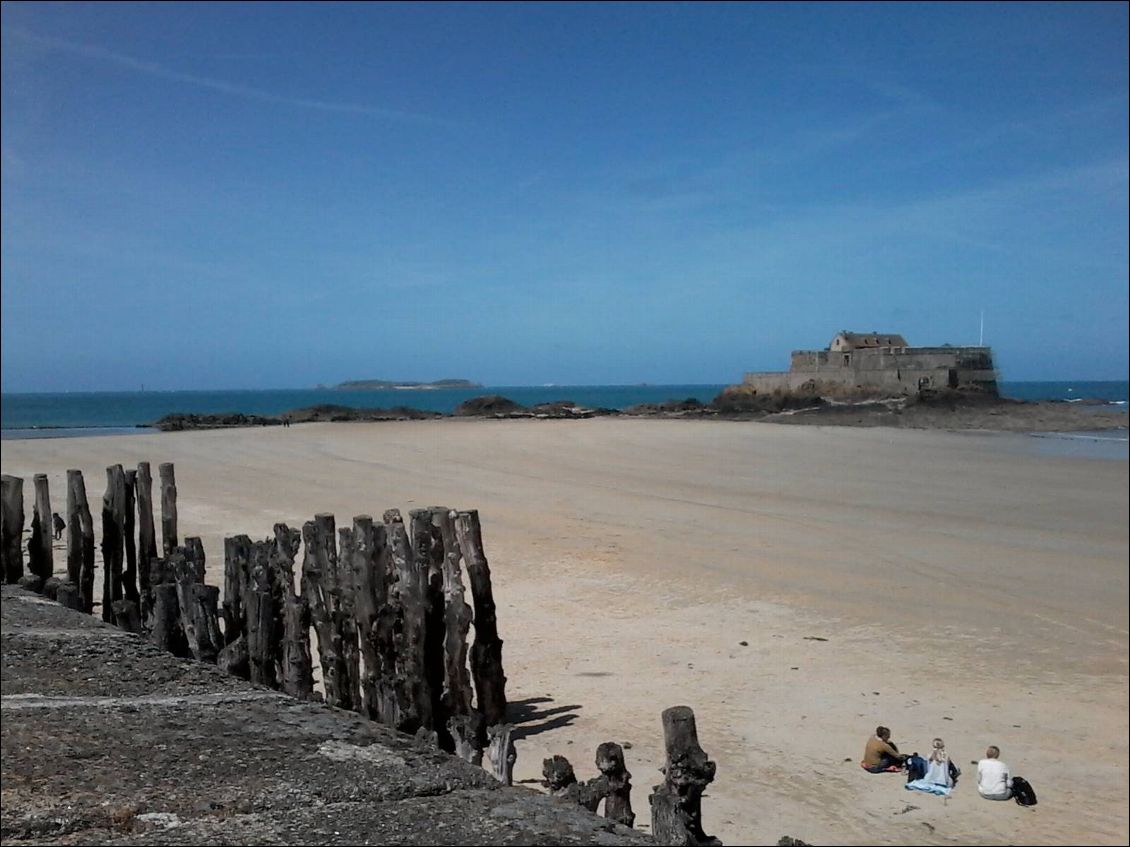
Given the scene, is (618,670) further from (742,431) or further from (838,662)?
(742,431)

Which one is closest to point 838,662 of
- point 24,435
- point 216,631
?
point 216,631

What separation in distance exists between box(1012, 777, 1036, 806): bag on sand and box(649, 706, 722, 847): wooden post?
2.02 m

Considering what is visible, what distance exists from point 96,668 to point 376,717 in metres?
1.91

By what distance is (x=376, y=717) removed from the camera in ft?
15.6

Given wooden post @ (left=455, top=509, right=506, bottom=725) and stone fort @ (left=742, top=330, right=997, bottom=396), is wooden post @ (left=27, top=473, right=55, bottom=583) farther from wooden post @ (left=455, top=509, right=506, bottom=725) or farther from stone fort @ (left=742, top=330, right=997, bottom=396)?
stone fort @ (left=742, top=330, right=997, bottom=396)

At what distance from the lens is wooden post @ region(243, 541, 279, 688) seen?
5184 mm

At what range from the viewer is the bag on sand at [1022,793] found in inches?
171

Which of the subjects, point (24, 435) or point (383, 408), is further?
point (24, 435)

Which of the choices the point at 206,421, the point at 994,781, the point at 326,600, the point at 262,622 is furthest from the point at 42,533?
the point at 994,781

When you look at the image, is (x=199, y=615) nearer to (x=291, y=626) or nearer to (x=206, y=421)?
(x=291, y=626)

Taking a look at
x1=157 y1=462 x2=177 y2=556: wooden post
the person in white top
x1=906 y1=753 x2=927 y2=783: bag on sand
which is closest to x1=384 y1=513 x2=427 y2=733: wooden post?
x1=906 y1=753 x2=927 y2=783: bag on sand

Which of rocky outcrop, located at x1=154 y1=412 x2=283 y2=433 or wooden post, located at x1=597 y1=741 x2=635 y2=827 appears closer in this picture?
wooden post, located at x1=597 y1=741 x2=635 y2=827

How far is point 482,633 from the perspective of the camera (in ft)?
15.8

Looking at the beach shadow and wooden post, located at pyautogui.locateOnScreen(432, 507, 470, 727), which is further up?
wooden post, located at pyautogui.locateOnScreen(432, 507, 470, 727)
